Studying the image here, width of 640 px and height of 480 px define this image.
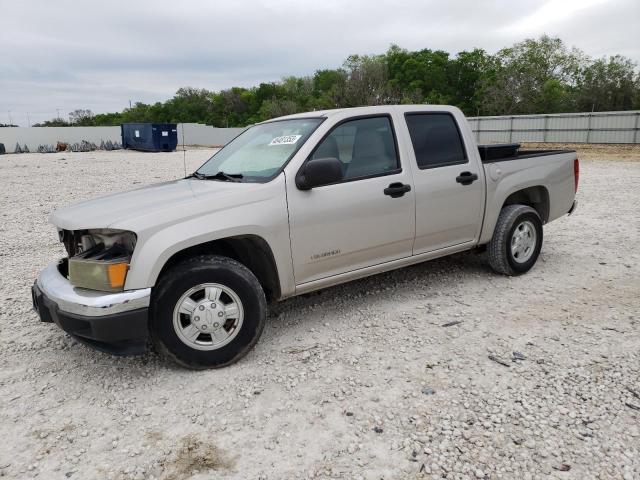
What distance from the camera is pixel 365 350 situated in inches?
143

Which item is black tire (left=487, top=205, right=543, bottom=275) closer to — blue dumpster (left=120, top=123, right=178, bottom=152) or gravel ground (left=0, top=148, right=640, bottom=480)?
gravel ground (left=0, top=148, right=640, bottom=480)

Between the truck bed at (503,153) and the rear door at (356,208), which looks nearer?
the rear door at (356,208)

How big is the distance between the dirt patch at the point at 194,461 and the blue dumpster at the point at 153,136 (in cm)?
3764

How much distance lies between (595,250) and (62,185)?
13.5 meters

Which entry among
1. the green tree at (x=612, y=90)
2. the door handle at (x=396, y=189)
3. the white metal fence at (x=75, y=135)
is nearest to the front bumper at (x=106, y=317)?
the door handle at (x=396, y=189)

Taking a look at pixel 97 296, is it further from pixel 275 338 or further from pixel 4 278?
pixel 4 278

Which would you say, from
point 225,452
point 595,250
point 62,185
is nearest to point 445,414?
point 225,452

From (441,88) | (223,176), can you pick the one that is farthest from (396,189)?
(441,88)

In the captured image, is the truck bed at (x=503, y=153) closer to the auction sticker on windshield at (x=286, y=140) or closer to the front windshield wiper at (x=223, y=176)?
the auction sticker on windshield at (x=286, y=140)

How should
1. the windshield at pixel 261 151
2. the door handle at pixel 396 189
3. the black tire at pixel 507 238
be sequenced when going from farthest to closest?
the black tire at pixel 507 238 < the door handle at pixel 396 189 < the windshield at pixel 261 151

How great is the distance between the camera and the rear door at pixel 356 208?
12.1ft

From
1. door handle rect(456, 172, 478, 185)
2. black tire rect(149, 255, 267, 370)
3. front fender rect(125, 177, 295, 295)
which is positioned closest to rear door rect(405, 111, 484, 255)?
door handle rect(456, 172, 478, 185)

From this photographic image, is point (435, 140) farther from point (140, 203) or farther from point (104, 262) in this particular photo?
point (104, 262)

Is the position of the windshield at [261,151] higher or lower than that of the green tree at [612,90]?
lower
